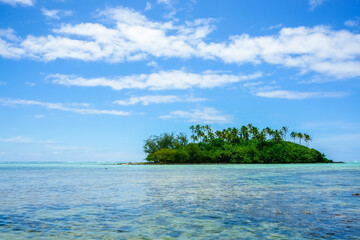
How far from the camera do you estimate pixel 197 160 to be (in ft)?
570

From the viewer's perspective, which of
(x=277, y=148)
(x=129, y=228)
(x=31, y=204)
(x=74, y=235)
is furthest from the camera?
(x=277, y=148)

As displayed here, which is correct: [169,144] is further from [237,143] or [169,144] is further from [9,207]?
[9,207]

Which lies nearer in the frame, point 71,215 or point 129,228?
point 129,228

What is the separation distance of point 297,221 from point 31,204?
17307 millimetres

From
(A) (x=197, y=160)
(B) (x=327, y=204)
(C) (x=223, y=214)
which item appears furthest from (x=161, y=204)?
(A) (x=197, y=160)

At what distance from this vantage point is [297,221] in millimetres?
14602

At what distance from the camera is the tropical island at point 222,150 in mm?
169875

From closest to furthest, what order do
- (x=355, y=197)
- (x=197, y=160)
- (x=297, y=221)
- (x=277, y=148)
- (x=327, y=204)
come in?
(x=297, y=221)
(x=327, y=204)
(x=355, y=197)
(x=197, y=160)
(x=277, y=148)

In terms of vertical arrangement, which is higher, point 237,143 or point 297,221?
point 237,143

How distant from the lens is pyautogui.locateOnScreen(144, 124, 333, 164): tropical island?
16988 centimetres

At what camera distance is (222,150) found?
176375 mm

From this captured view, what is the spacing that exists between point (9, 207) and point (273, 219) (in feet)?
54.0

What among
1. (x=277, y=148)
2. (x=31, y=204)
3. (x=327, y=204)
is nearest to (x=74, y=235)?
(x=31, y=204)

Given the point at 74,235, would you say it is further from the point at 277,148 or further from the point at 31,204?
the point at 277,148
